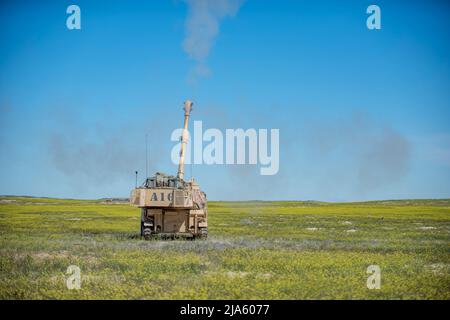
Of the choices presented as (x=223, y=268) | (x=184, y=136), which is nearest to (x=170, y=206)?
(x=184, y=136)

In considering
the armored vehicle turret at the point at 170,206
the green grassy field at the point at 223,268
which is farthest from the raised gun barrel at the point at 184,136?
the green grassy field at the point at 223,268

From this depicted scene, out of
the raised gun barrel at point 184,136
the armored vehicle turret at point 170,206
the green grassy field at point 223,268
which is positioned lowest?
the green grassy field at point 223,268

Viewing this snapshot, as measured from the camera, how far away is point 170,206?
34.1 meters

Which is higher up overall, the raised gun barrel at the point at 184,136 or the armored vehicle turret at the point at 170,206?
the raised gun barrel at the point at 184,136

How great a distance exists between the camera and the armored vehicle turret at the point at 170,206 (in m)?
34.2

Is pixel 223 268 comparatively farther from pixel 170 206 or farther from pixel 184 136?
pixel 184 136

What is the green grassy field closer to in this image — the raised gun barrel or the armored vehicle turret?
the armored vehicle turret

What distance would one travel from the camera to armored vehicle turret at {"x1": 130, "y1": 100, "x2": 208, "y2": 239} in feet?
112

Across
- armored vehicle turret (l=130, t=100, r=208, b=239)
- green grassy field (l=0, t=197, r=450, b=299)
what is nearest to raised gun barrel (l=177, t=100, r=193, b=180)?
armored vehicle turret (l=130, t=100, r=208, b=239)

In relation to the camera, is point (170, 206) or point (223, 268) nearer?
point (223, 268)

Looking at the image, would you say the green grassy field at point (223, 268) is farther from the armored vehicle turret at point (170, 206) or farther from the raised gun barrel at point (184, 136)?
the raised gun barrel at point (184, 136)

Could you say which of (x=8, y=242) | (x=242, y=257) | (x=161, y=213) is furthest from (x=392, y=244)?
(x=8, y=242)

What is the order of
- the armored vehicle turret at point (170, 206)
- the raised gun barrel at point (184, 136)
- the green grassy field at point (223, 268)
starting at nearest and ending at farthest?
the green grassy field at point (223, 268), the armored vehicle turret at point (170, 206), the raised gun barrel at point (184, 136)
